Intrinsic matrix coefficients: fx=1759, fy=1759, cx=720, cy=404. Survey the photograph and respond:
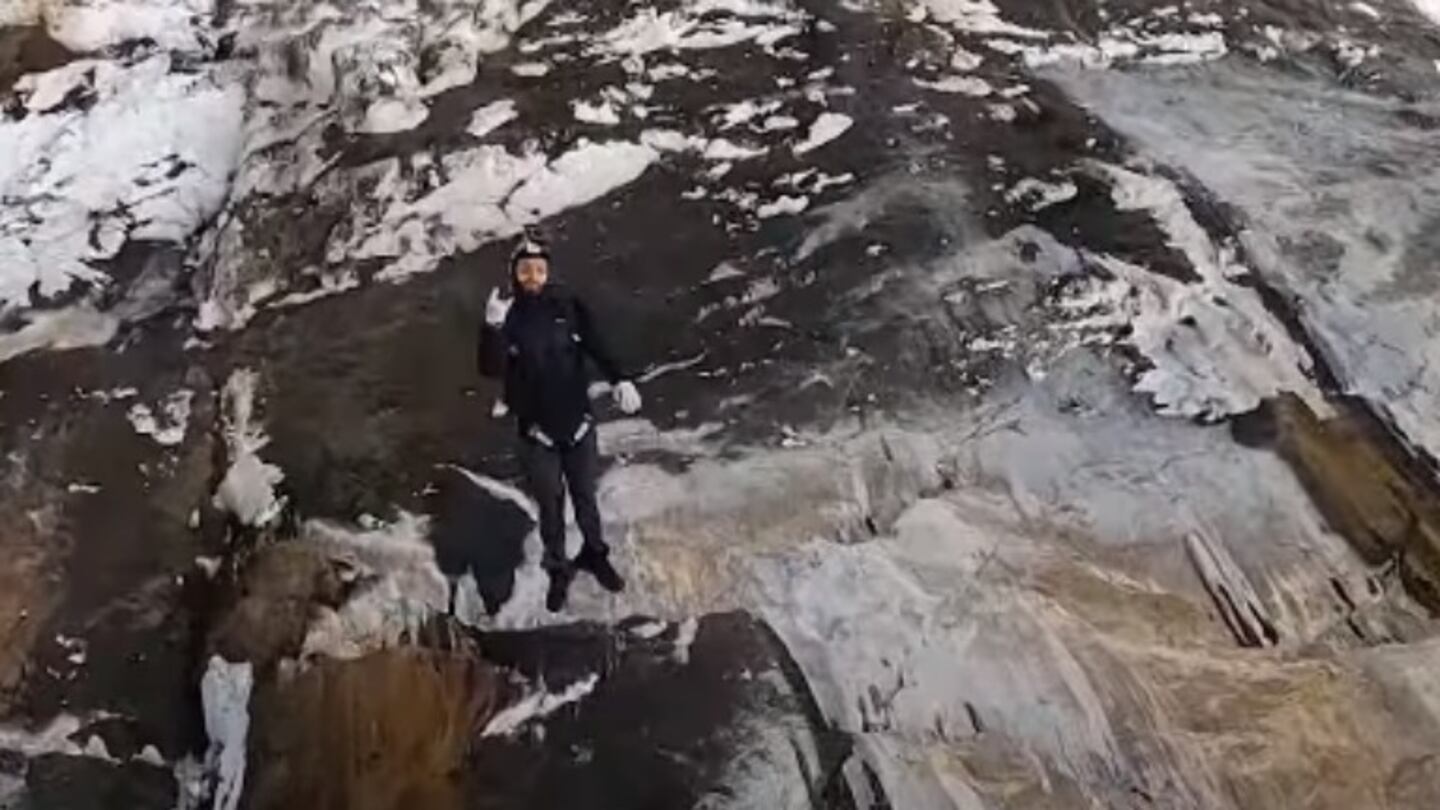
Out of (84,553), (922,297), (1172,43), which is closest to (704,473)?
(922,297)

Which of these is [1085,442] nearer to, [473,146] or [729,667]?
[729,667]

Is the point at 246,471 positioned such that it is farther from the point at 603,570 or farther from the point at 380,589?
the point at 603,570

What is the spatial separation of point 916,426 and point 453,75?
317 centimetres

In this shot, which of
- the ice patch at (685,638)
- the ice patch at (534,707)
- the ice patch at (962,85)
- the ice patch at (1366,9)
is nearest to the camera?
the ice patch at (534,707)

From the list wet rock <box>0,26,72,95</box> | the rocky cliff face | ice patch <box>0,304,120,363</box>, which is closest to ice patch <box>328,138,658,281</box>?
the rocky cliff face

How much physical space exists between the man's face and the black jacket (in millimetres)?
37

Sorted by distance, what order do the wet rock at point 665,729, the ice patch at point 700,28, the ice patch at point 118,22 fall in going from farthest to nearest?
the ice patch at point 118,22 < the ice patch at point 700,28 < the wet rock at point 665,729

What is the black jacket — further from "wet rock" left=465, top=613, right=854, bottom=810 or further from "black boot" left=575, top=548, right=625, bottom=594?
"wet rock" left=465, top=613, right=854, bottom=810

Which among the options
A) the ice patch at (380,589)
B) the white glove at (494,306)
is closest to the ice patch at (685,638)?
the ice patch at (380,589)

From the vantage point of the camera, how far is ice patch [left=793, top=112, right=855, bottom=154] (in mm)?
7652

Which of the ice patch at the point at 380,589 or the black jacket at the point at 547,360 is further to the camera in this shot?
the ice patch at the point at 380,589

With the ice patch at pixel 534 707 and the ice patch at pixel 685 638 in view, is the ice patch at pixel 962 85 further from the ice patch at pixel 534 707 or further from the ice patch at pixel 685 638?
the ice patch at pixel 534 707

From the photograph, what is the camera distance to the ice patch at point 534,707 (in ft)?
17.5

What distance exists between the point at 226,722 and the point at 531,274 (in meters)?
1.75
